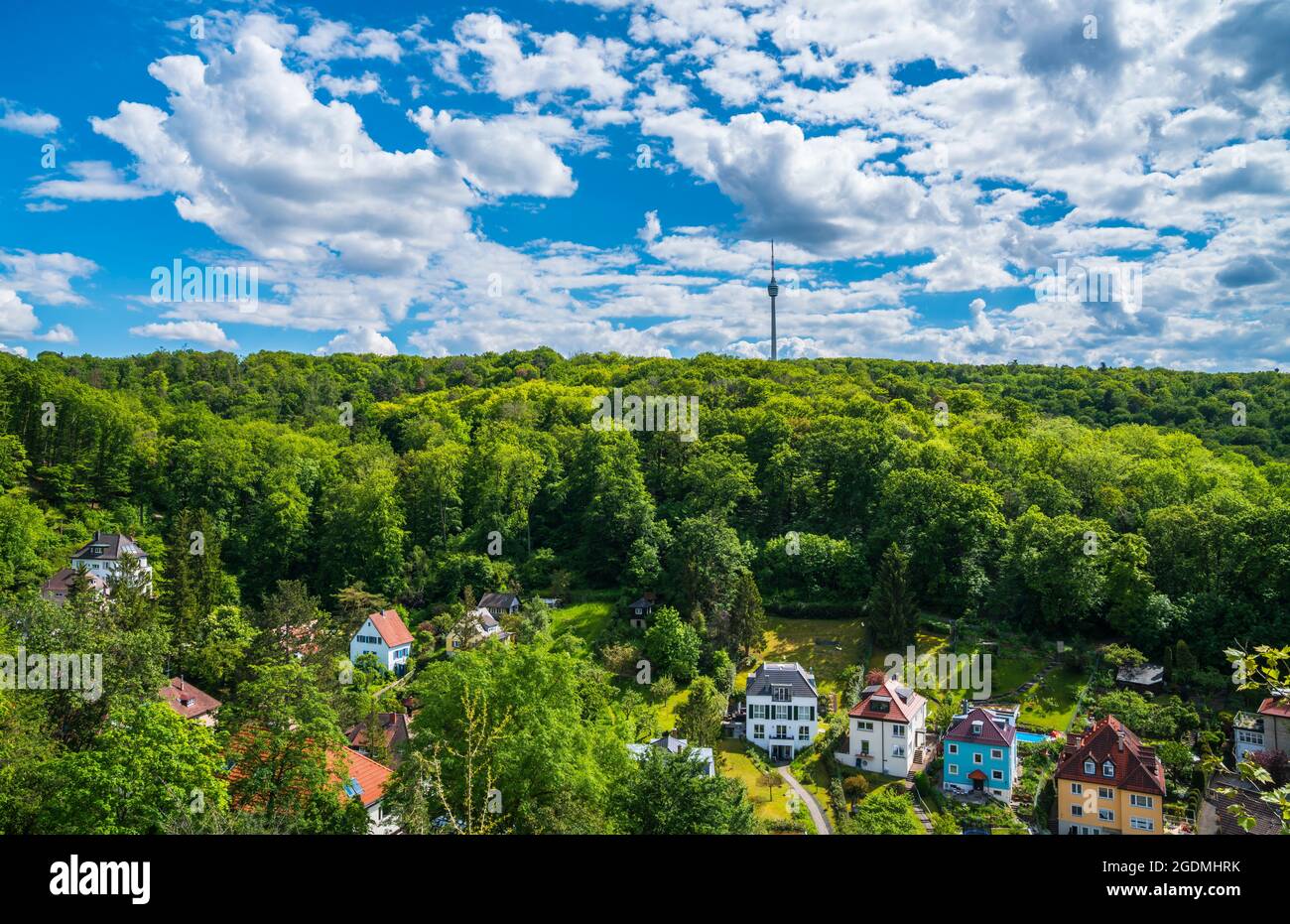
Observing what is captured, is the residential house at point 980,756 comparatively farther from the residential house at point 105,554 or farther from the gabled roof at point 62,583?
the residential house at point 105,554

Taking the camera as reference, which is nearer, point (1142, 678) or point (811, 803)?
point (811, 803)

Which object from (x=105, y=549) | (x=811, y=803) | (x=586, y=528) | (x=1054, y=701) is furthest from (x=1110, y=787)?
(x=105, y=549)

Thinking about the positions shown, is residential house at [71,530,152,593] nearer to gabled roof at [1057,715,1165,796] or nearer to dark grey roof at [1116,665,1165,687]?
gabled roof at [1057,715,1165,796]

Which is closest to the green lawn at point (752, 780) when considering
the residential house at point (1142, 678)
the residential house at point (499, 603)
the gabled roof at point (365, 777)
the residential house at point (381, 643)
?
the gabled roof at point (365, 777)

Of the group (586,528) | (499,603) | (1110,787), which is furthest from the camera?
(586,528)

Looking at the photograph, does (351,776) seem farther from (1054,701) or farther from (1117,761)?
(1054,701)

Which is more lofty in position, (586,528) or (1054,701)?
(586,528)

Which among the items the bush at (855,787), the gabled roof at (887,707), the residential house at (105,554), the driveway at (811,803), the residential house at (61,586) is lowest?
the driveway at (811,803)
